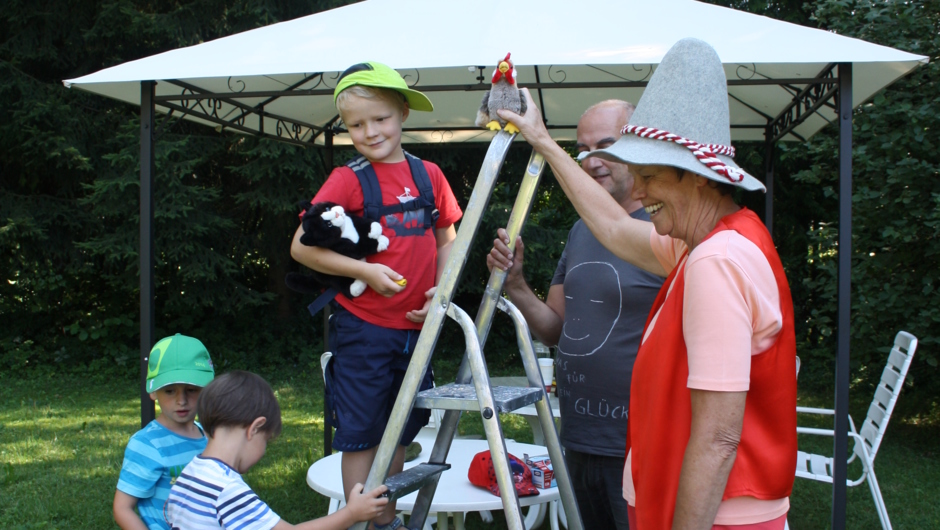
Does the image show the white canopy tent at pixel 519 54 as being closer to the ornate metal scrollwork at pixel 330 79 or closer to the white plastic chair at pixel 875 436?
the ornate metal scrollwork at pixel 330 79

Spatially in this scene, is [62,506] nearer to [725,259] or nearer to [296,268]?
[725,259]

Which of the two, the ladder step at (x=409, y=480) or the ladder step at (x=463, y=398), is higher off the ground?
the ladder step at (x=463, y=398)

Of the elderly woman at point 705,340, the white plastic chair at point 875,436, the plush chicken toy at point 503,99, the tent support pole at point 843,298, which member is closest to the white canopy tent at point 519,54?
the tent support pole at point 843,298

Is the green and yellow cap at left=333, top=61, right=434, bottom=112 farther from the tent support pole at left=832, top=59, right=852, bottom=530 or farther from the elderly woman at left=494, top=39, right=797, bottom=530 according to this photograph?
the tent support pole at left=832, top=59, right=852, bottom=530

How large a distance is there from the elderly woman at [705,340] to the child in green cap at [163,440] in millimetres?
1553

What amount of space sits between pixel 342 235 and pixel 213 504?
76 cm

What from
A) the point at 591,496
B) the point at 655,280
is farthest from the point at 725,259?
the point at 591,496

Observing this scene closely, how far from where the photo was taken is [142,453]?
2346mm

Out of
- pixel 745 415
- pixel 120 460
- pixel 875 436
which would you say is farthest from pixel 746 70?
pixel 120 460

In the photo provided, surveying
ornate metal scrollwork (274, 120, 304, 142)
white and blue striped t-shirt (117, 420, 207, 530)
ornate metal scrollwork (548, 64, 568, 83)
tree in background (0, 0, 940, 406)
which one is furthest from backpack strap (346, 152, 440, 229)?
tree in background (0, 0, 940, 406)

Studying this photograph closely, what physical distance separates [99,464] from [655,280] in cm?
519

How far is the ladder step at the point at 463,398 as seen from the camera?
168cm

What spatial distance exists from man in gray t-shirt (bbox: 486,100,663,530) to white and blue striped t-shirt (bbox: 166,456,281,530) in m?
0.97

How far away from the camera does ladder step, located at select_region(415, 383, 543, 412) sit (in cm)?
168
